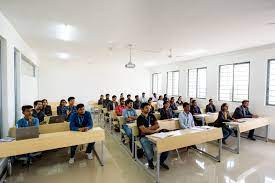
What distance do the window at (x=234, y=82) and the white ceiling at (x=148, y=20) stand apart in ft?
4.44

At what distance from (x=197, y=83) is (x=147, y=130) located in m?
5.22

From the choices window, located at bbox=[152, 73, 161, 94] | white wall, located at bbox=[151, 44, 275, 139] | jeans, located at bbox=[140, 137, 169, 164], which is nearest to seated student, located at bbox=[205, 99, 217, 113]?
white wall, located at bbox=[151, 44, 275, 139]

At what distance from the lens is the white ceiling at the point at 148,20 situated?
266 cm

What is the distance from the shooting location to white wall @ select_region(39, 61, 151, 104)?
9.33 meters

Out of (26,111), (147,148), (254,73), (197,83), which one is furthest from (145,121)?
(197,83)

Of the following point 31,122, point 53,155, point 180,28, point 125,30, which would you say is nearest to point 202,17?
point 180,28

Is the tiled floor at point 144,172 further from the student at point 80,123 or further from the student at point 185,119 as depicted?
the student at point 185,119

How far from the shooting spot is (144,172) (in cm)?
324

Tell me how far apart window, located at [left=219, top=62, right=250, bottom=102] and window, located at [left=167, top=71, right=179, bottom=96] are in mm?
2816

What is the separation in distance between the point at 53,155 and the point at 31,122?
3.21 feet

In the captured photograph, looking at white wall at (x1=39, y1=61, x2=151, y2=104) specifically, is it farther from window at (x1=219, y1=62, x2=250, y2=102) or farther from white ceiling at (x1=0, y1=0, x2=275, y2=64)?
window at (x1=219, y1=62, x2=250, y2=102)

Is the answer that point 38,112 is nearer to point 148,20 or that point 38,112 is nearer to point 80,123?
point 80,123

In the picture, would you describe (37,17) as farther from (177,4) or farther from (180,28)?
(180,28)

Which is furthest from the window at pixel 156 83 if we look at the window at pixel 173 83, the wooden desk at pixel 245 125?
the wooden desk at pixel 245 125
